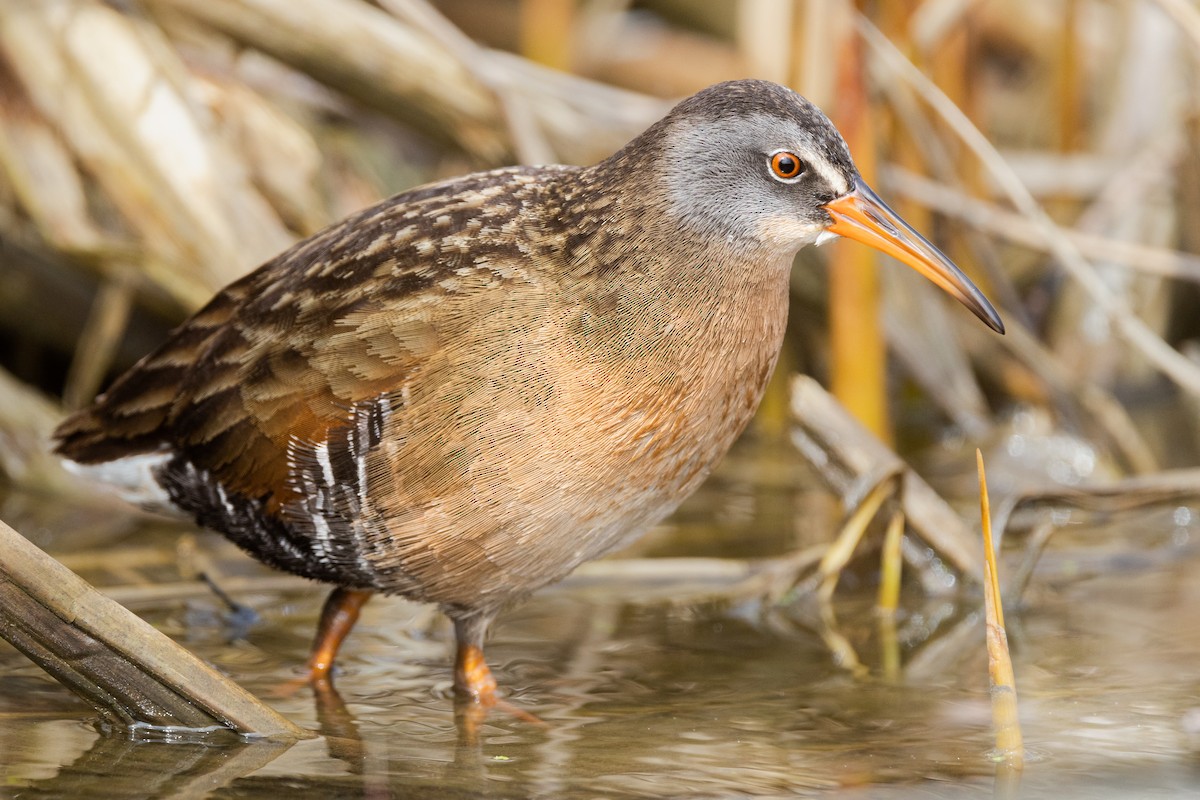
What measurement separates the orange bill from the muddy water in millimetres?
808

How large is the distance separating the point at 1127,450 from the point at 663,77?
342cm

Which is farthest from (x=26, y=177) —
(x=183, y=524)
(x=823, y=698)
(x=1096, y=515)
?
(x=1096, y=515)

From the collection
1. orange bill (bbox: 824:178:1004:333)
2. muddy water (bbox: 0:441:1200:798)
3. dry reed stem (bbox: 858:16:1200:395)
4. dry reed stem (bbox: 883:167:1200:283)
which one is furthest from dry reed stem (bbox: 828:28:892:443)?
Result: orange bill (bbox: 824:178:1004:333)

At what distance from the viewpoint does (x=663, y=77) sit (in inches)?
313

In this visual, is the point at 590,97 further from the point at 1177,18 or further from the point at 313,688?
the point at 313,688

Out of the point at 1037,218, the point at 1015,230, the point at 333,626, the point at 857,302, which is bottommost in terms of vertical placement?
the point at 333,626

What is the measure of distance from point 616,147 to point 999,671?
A: 2945 millimetres

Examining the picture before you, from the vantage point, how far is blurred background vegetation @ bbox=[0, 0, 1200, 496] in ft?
16.1

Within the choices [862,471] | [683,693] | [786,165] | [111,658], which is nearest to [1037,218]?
[862,471]

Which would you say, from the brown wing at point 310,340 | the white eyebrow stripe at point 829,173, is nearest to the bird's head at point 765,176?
the white eyebrow stripe at point 829,173

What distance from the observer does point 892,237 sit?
10.9 feet

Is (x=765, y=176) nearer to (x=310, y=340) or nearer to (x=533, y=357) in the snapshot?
(x=533, y=357)

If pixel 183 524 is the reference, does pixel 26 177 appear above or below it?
above

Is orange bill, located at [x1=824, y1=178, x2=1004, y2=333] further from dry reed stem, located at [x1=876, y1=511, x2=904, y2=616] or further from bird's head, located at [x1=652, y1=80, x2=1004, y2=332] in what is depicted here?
dry reed stem, located at [x1=876, y1=511, x2=904, y2=616]
